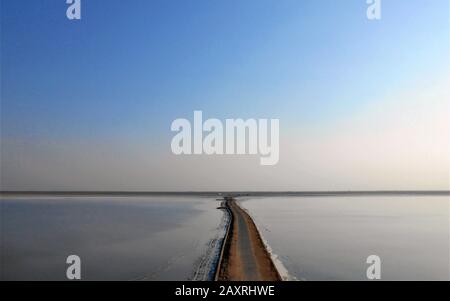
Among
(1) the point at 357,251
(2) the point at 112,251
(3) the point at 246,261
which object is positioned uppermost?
Result: (3) the point at 246,261

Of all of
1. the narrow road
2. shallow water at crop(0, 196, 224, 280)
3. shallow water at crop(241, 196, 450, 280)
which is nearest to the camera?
the narrow road

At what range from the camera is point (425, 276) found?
18.0 metres

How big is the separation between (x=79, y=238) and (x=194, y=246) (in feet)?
30.7

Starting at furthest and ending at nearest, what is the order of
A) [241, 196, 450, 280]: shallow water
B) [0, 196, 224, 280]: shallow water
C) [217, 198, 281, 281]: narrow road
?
[241, 196, 450, 280]: shallow water < [0, 196, 224, 280]: shallow water < [217, 198, 281, 281]: narrow road

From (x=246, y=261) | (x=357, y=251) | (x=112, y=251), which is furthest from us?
(x=357, y=251)

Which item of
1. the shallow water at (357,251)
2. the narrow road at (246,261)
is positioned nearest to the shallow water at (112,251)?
the narrow road at (246,261)

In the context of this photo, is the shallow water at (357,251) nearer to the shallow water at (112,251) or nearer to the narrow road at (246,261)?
the narrow road at (246,261)

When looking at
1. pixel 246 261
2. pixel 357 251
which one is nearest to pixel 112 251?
pixel 246 261

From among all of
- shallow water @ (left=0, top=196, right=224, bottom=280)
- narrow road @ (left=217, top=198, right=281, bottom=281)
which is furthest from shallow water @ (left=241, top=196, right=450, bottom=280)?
shallow water @ (left=0, top=196, right=224, bottom=280)

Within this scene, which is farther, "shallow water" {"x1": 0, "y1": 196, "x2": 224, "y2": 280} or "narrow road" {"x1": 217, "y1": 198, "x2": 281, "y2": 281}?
"shallow water" {"x1": 0, "y1": 196, "x2": 224, "y2": 280}

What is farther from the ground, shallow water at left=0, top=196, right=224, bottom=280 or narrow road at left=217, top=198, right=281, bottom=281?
narrow road at left=217, top=198, right=281, bottom=281

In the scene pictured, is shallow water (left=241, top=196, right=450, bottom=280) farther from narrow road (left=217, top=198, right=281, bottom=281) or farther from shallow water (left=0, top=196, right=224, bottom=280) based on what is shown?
shallow water (left=0, top=196, right=224, bottom=280)

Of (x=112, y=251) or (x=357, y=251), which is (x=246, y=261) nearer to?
(x=357, y=251)
